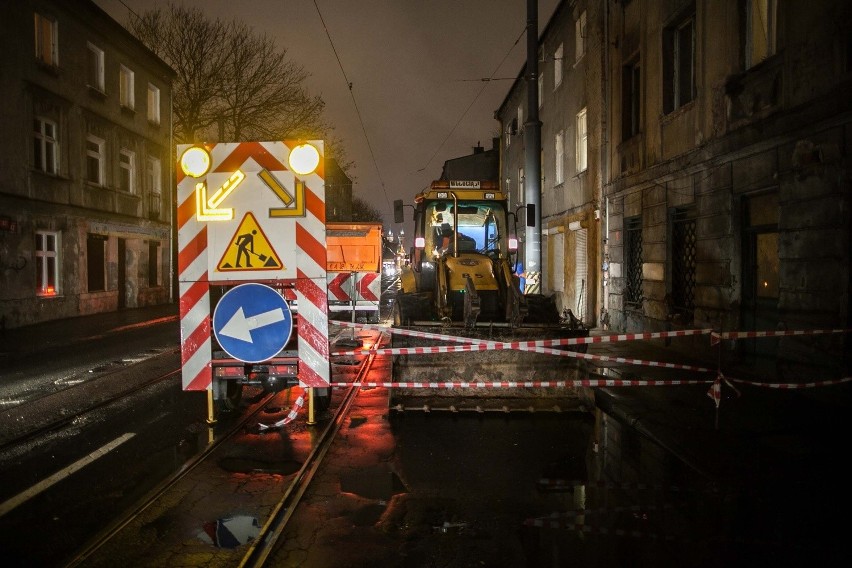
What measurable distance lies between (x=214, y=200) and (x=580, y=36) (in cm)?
1727

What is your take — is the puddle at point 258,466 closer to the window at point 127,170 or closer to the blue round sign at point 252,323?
the blue round sign at point 252,323

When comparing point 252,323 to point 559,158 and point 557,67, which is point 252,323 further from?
point 557,67

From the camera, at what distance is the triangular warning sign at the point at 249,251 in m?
6.14

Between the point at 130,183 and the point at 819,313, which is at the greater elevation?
the point at 130,183

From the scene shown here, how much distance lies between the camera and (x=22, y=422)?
6.90m

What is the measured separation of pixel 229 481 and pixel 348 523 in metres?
1.32

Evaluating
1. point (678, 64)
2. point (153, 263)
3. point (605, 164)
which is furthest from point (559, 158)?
point (153, 263)

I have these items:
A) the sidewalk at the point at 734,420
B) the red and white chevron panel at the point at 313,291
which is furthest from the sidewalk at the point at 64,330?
the sidewalk at the point at 734,420

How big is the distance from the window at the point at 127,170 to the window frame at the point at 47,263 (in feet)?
16.8

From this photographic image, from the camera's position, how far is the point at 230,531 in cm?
399

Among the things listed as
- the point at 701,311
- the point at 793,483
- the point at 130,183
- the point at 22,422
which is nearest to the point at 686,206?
the point at 701,311

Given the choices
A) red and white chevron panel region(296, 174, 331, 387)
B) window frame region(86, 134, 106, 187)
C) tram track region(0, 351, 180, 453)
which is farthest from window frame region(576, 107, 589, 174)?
window frame region(86, 134, 106, 187)

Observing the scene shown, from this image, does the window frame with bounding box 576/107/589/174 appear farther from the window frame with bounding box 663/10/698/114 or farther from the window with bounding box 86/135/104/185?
the window with bounding box 86/135/104/185

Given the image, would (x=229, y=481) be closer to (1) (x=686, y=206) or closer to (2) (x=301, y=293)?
(2) (x=301, y=293)
